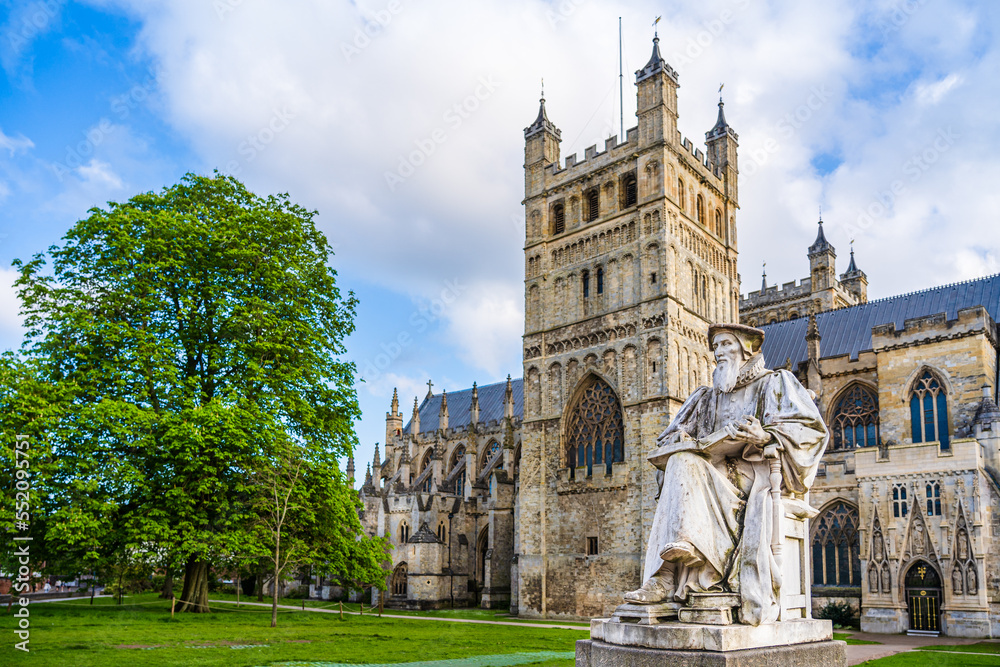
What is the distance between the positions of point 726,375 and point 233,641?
429 inches

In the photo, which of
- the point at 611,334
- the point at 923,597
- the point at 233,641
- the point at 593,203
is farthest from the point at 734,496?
the point at 593,203

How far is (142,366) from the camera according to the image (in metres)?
16.0

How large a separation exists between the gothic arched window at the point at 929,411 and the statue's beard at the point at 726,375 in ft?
79.8

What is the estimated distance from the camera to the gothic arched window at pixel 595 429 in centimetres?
3033

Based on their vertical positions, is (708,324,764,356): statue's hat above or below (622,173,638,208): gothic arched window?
below

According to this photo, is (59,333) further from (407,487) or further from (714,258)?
(407,487)

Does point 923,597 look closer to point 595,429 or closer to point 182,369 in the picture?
point 595,429

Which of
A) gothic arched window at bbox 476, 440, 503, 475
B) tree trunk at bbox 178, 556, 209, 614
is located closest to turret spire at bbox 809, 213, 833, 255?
gothic arched window at bbox 476, 440, 503, 475

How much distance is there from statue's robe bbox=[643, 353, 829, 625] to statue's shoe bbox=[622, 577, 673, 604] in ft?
0.21

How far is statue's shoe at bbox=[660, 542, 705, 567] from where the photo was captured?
4977 mm

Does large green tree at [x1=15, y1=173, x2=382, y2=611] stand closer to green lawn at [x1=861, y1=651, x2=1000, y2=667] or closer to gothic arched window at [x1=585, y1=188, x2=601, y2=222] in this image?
green lawn at [x1=861, y1=651, x2=1000, y2=667]

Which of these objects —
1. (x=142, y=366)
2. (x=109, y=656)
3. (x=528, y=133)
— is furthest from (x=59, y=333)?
(x=528, y=133)

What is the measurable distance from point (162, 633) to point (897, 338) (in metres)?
25.3
